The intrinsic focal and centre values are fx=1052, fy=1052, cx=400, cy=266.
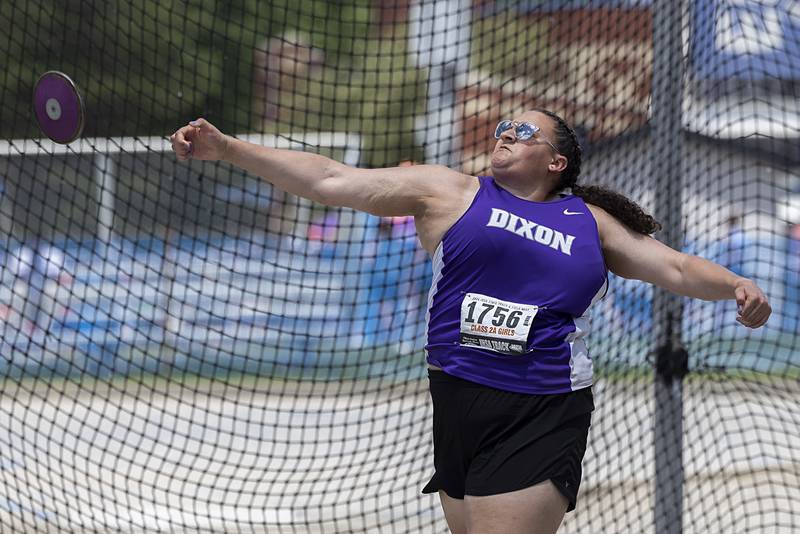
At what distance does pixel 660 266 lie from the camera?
10.8 ft

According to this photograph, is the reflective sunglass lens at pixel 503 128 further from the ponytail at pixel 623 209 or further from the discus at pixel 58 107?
the discus at pixel 58 107

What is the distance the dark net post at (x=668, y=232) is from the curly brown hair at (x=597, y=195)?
1.15 meters

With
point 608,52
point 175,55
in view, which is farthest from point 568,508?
point 175,55

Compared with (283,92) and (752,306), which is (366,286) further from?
(752,306)

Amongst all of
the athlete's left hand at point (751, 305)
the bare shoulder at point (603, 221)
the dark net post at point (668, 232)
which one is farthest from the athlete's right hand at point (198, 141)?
the dark net post at point (668, 232)

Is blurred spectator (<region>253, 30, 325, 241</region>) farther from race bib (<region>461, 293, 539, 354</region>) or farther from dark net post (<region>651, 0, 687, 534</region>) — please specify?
race bib (<region>461, 293, 539, 354</region>)

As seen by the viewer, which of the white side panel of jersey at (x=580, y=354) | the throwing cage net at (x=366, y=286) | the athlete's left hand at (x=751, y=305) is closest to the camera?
the athlete's left hand at (x=751, y=305)

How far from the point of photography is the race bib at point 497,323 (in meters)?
3.10

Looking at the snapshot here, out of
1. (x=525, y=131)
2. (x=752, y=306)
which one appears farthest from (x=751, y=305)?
(x=525, y=131)

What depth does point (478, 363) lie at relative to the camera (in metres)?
3.16

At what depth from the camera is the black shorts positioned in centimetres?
308

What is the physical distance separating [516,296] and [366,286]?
17.9ft

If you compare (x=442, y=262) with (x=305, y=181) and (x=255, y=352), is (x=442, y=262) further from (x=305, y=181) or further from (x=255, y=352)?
(x=255, y=352)

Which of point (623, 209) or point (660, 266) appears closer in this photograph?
point (660, 266)
